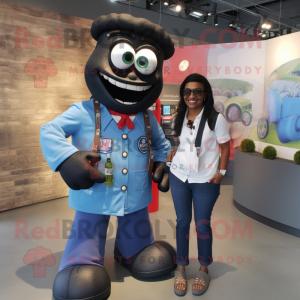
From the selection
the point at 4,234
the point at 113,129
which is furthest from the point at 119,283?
the point at 4,234

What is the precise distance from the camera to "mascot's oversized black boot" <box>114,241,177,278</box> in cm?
239

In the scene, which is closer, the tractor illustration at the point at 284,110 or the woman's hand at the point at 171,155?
the woman's hand at the point at 171,155

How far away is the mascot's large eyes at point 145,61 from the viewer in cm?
216

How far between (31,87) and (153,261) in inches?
114

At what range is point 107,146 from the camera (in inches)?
87.0

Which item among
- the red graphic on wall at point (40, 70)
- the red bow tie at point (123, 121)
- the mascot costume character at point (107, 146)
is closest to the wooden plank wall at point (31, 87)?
the red graphic on wall at point (40, 70)

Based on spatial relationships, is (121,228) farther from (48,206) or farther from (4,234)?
(48,206)

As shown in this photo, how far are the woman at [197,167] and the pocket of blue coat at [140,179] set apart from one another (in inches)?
8.0

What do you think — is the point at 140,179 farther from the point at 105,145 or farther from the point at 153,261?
the point at 153,261

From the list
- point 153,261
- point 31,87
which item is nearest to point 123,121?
point 153,261

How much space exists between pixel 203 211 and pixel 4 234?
2.27 m

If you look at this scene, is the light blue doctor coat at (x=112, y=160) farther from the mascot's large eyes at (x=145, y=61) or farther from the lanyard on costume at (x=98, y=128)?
the mascot's large eyes at (x=145, y=61)

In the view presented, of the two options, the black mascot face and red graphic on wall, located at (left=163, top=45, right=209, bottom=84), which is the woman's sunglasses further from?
red graphic on wall, located at (left=163, top=45, right=209, bottom=84)

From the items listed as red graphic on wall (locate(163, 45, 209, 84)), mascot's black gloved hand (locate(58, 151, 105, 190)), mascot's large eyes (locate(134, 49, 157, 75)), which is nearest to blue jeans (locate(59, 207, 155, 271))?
mascot's black gloved hand (locate(58, 151, 105, 190))
